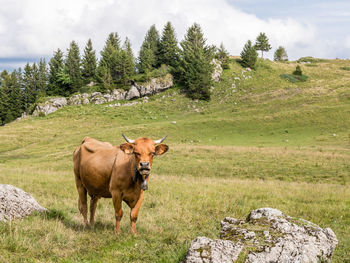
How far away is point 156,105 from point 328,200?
5685 cm

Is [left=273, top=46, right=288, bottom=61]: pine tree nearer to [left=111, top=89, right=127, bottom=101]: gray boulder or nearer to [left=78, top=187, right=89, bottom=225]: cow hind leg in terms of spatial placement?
[left=111, top=89, right=127, bottom=101]: gray boulder

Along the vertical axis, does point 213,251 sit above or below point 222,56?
below

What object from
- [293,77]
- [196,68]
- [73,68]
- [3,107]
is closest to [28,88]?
[3,107]

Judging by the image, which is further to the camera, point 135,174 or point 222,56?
point 222,56

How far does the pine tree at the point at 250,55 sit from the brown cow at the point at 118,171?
80321mm

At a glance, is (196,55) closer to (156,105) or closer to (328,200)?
(156,105)

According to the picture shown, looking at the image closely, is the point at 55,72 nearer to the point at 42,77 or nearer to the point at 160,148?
the point at 42,77

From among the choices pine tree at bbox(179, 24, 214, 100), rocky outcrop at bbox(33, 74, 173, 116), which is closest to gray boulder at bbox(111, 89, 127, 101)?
rocky outcrop at bbox(33, 74, 173, 116)

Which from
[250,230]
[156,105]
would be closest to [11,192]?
[250,230]

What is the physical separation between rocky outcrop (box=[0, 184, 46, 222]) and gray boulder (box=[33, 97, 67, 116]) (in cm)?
7210

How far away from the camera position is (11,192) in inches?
322

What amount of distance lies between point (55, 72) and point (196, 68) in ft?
168

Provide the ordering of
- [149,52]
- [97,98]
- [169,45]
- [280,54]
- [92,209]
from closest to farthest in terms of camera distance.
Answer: [92,209]
[97,98]
[149,52]
[169,45]
[280,54]

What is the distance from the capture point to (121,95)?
7662 cm
